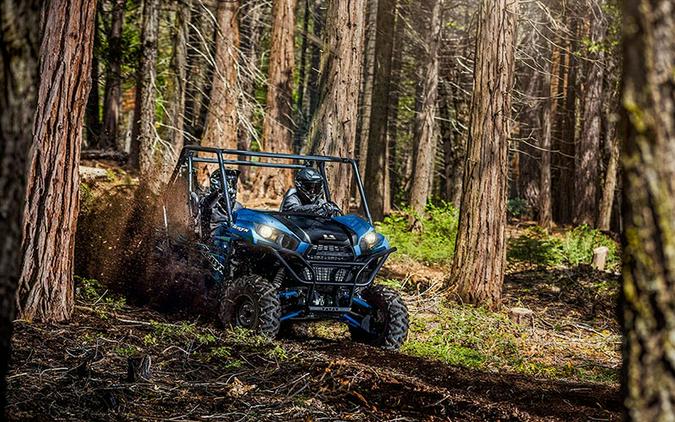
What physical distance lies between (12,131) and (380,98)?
64.9 ft

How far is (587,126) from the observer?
26438mm

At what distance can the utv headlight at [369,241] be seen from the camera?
343 inches

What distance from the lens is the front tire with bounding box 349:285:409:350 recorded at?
28.4ft

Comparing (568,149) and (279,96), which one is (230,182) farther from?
(568,149)

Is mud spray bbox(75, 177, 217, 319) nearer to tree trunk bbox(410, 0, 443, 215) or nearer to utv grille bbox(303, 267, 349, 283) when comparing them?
utv grille bbox(303, 267, 349, 283)

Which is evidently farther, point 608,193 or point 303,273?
point 608,193

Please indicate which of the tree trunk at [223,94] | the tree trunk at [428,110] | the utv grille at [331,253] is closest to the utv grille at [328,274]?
the utv grille at [331,253]

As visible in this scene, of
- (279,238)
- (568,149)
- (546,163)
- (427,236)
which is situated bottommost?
(427,236)

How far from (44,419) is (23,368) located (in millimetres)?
1189

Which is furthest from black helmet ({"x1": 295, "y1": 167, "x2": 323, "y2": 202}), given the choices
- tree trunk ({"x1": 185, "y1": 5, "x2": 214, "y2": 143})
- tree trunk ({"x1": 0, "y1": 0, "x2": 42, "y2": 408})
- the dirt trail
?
tree trunk ({"x1": 185, "y1": 5, "x2": 214, "y2": 143})

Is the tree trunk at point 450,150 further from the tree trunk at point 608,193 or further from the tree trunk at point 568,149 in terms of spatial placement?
the tree trunk at point 608,193

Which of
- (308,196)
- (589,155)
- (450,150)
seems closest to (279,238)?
(308,196)

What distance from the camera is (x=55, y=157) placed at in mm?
7238

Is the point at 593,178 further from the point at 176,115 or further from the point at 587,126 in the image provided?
the point at 176,115
